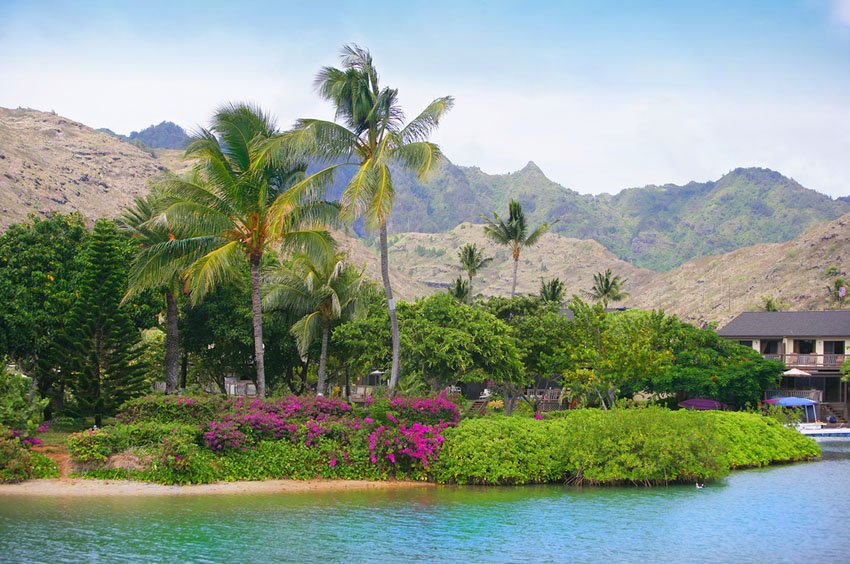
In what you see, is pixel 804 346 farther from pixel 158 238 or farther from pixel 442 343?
pixel 158 238

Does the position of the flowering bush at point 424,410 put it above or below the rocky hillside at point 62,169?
below

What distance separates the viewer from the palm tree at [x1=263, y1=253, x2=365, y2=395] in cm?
3519

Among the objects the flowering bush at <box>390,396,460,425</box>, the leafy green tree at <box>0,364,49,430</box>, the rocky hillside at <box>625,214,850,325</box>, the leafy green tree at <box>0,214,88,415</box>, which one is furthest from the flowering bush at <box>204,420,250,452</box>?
the rocky hillside at <box>625,214,850,325</box>

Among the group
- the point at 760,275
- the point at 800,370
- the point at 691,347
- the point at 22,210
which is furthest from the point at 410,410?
the point at 760,275

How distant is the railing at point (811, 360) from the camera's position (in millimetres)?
53938

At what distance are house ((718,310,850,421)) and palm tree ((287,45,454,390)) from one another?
120 feet

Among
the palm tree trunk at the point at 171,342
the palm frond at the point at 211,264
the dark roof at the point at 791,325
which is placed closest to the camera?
the palm frond at the point at 211,264

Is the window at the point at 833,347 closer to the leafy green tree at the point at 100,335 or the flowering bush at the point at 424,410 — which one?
the flowering bush at the point at 424,410

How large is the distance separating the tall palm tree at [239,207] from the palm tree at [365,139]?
1.19 m

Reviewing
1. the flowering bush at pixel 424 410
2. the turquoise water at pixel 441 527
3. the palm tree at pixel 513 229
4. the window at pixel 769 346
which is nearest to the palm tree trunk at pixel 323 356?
the flowering bush at pixel 424 410

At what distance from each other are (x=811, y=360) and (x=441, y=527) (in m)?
45.1

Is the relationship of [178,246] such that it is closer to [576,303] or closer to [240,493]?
[240,493]

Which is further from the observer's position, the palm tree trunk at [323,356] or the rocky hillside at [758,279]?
the rocky hillside at [758,279]

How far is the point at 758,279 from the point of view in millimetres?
120250
